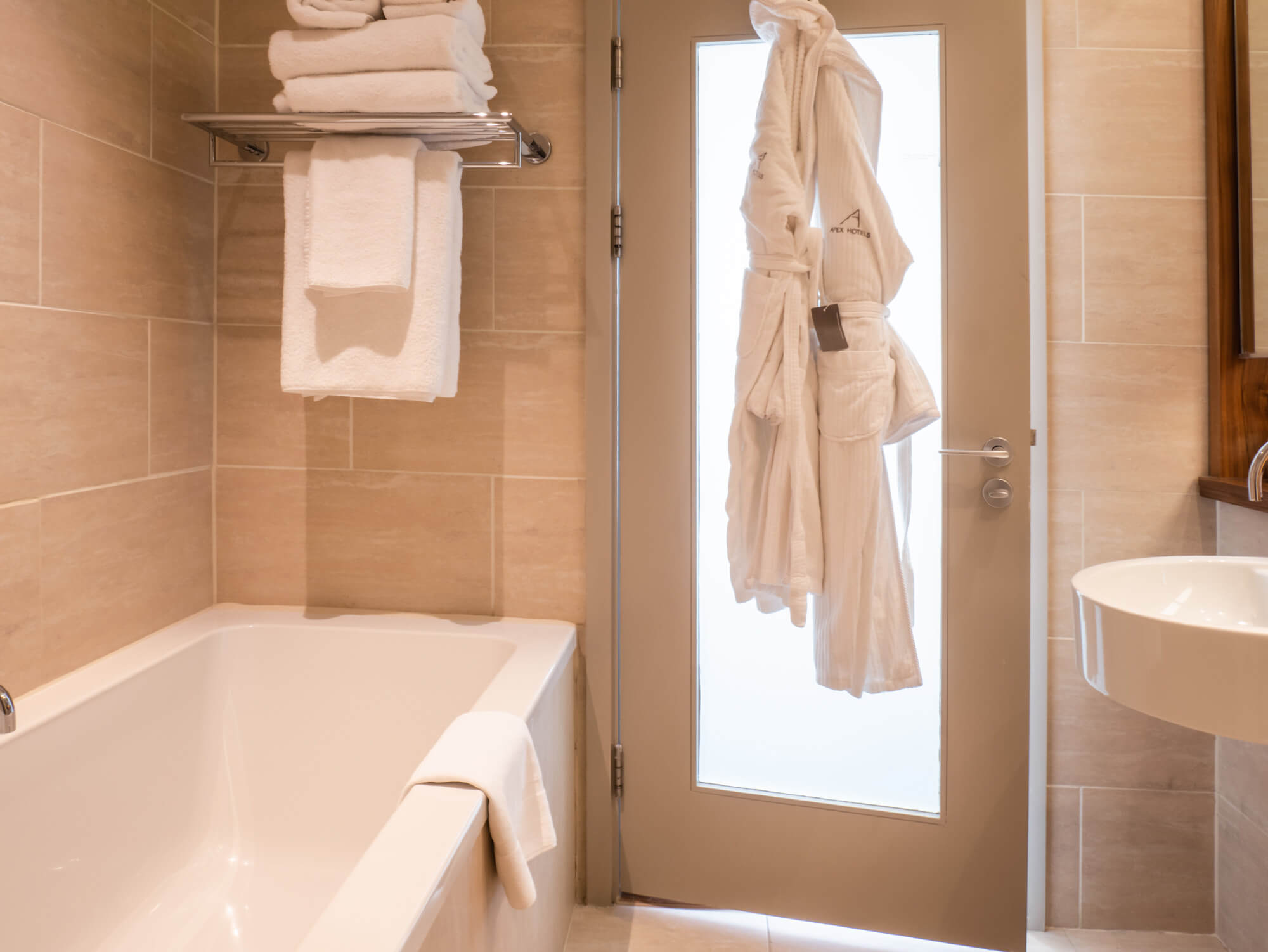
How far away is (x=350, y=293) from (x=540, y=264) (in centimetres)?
41

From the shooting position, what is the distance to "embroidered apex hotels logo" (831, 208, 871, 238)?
147cm

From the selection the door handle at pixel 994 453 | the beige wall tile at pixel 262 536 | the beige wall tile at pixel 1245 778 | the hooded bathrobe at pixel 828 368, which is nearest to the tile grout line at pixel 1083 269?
the door handle at pixel 994 453

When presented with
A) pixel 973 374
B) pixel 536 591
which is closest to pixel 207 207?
pixel 536 591

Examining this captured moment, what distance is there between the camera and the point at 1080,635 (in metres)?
1.14

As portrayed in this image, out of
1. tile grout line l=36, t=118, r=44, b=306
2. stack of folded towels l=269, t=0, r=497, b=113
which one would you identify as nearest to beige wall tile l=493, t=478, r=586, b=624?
stack of folded towels l=269, t=0, r=497, b=113

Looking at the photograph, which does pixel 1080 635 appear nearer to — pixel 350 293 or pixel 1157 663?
pixel 1157 663

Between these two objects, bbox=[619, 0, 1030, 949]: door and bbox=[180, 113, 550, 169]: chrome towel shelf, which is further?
bbox=[619, 0, 1030, 949]: door

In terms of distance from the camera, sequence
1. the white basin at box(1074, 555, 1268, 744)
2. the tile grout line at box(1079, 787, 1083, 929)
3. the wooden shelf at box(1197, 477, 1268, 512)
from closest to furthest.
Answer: the white basin at box(1074, 555, 1268, 744)
the wooden shelf at box(1197, 477, 1268, 512)
the tile grout line at box(1079, 787, 1083, 929)

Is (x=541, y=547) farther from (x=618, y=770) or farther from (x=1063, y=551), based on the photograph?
(x=1063, y=551)

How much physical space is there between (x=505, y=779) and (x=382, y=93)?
1145mm

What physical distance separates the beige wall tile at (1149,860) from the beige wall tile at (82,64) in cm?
226

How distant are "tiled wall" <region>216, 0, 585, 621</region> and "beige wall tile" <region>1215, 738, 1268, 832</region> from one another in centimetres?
132

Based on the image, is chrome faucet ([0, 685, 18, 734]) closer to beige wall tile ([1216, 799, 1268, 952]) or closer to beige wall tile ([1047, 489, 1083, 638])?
beige wall tile ([1047, 489, 1083, 638])

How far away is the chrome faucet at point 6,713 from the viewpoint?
105 cm
